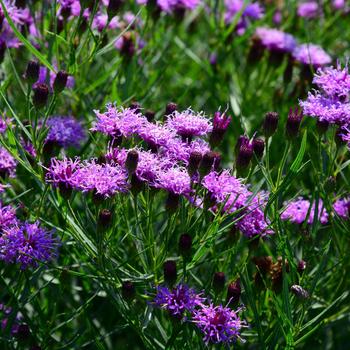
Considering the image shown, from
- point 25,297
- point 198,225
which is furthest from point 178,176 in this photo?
point 25,297

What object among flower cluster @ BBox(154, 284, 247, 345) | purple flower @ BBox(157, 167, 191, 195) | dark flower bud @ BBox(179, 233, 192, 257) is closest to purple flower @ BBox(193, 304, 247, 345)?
flower cluster @ BBox(154, 284, 247, 345)

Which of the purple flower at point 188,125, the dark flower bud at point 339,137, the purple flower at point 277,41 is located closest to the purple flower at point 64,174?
the purple flower at point 188,125

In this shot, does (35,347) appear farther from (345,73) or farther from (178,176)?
(345,73)

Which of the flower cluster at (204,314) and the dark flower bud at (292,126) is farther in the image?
the dark flower bud at (292,126)

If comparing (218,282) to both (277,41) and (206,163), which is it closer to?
(206,163)

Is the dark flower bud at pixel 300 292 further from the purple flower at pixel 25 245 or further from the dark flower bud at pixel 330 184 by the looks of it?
the purple flower at pixel 25 245

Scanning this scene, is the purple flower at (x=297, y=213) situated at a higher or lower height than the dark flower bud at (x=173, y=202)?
lower

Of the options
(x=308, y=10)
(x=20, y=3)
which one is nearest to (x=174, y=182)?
(x=20, y=3)
